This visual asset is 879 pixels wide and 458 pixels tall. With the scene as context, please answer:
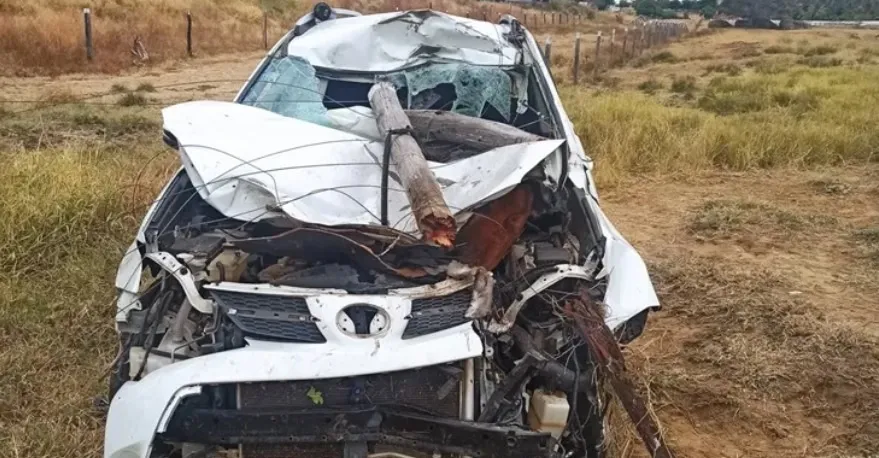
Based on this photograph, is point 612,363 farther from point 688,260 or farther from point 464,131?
point 688,260

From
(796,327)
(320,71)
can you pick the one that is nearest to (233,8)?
(320,71)

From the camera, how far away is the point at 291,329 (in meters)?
2.47

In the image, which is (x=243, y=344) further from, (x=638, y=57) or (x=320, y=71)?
(x=638, y=57)

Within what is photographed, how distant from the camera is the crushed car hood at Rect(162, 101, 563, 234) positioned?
307cm

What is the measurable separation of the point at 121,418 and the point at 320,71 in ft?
9.29

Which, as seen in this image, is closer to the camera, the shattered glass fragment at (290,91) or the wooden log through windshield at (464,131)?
the wooden log through windshield at (464,131)

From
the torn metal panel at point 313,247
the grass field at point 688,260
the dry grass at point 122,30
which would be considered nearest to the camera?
the torn metal panel at point 313,247

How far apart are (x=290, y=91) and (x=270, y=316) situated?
227 centimetres

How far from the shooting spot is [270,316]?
2.51m

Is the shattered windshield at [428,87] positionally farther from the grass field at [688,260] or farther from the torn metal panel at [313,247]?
the torn metal panel at [313,247]

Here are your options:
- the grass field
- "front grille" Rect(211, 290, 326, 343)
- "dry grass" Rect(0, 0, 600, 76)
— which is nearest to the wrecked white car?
"front grille" Rect(211, 290, 326, 343)

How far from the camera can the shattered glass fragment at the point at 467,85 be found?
4.69m

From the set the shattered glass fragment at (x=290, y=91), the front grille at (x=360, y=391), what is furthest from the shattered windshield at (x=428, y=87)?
the front grille at (x=360, y=391)

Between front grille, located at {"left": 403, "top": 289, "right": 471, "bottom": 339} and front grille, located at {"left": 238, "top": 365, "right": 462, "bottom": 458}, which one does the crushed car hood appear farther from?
front grille, located at {"left": 238, "top": 365, "right": 462, "bottom": 458}
